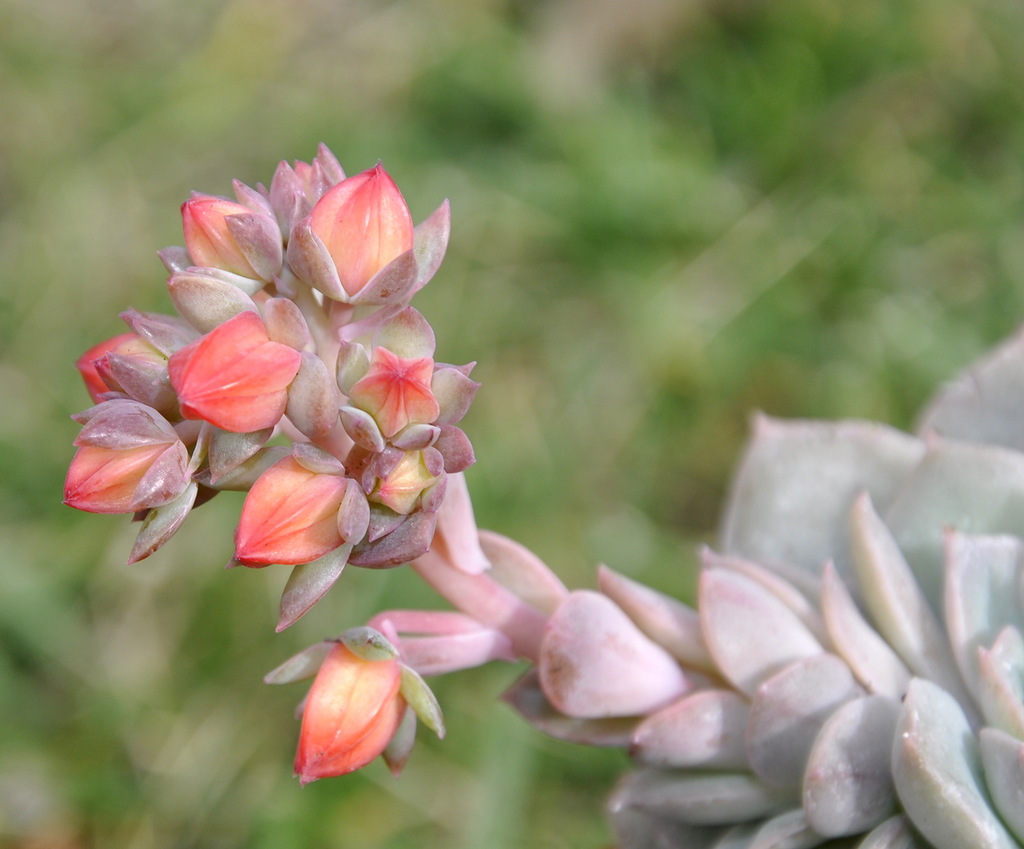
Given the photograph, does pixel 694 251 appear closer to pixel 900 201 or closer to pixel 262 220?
pixel 900 201

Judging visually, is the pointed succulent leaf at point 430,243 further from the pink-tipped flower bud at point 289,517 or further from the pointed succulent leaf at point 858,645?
the pointed succulent leaf at point 858,645

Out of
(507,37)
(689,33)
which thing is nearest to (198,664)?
(507,37)

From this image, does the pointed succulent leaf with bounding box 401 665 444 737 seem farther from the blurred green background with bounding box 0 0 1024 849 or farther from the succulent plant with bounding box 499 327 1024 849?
the blurred green background with bounding box 0 0 1024 849

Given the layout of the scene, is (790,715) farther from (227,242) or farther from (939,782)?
(227,242)

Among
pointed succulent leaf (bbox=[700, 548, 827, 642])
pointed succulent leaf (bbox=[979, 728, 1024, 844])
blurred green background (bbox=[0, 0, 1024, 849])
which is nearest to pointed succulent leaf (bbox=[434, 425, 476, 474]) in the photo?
pointed succulent leaf (bbox=[700, 548, 827, 642])

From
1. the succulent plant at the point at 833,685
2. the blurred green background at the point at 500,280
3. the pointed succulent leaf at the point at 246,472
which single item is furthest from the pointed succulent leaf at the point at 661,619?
the blurred green background at the point at 500,280
